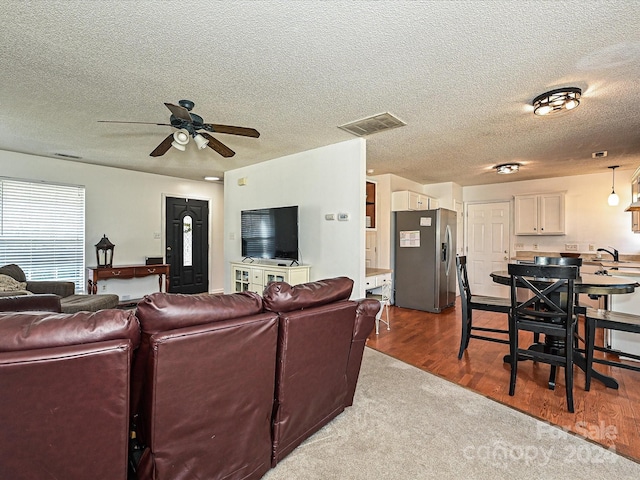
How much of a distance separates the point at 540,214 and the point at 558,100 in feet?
13.3

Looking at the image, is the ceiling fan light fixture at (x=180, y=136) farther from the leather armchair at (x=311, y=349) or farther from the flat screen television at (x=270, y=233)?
the leather armchair at (x=311, y=349)

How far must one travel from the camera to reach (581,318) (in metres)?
4.82

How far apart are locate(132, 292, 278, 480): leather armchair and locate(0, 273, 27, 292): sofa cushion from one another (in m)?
3.23

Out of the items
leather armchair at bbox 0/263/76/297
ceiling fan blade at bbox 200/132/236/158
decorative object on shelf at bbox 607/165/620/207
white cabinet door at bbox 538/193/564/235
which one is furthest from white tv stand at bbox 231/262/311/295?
decorative object on shelf at bbox 607/165/620/207

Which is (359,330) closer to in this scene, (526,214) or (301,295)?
(301,295)

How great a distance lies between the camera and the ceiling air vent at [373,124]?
10.6 ft

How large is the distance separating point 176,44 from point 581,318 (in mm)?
6075

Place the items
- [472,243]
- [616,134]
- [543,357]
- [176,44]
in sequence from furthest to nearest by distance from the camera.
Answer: [472,243]
[616,134]
[543,357]
[176,44]

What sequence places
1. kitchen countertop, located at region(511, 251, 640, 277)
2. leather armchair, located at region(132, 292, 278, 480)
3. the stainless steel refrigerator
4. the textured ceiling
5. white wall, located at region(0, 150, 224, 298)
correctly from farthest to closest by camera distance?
the stainless steel refrigerator → white wall, located at region(0, 150, 224, 298) → kitchen countertop, located at region(511, 251, 640, 277) → the textured ceiling → leather armchair, located at region(132, 292, 278, 480)

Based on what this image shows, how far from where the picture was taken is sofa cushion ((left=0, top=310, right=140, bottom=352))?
1.01 metres

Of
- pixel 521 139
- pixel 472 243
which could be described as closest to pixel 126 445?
pixel 521 139

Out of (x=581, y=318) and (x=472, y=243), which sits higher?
(x=472, y=243)

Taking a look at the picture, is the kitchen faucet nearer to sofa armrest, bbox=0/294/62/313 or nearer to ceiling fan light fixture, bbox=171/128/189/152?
ceiling fan light fixture, bbox=171/128/189/152

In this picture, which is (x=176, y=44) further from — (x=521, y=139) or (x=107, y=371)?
(x=521, y=139)
